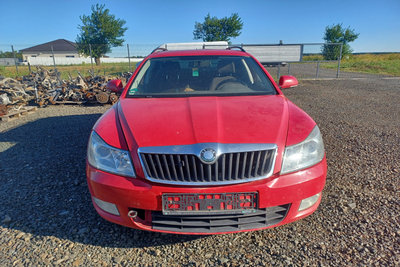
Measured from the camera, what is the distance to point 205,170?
1.85 meters

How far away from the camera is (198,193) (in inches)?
71.3

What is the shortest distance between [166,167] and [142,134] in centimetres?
37

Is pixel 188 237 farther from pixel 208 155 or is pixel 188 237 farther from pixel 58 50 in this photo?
pixel 58 50

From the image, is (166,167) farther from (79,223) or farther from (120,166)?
(79,223)

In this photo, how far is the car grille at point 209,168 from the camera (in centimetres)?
184

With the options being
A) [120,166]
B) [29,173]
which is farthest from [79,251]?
[29,173]

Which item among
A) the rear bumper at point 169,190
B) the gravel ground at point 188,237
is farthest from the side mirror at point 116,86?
the rear bumper at point 169,190

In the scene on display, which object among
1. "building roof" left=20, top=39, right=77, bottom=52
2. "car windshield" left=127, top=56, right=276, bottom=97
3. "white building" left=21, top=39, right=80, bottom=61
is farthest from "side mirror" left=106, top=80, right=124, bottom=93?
"building roof" left=20, top=39, right=77, bottom=52

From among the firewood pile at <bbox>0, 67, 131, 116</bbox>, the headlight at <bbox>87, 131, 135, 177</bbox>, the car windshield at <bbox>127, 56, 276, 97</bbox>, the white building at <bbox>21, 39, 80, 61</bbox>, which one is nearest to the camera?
the headlight at <bbox>87, 131, 135, 177</bbox>

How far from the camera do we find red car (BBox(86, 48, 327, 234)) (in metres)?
1.84

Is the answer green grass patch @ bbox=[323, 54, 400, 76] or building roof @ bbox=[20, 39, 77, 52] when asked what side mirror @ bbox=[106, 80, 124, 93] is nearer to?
green grass patch @ bbox=[323, 54, 400, 76]

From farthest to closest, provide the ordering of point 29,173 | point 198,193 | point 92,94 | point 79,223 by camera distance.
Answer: point 92,94 → point 29,173 → point 79,223 → point 198,193

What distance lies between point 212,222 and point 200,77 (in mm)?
1873

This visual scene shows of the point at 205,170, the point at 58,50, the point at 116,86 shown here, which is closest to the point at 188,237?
the point at 205,170
